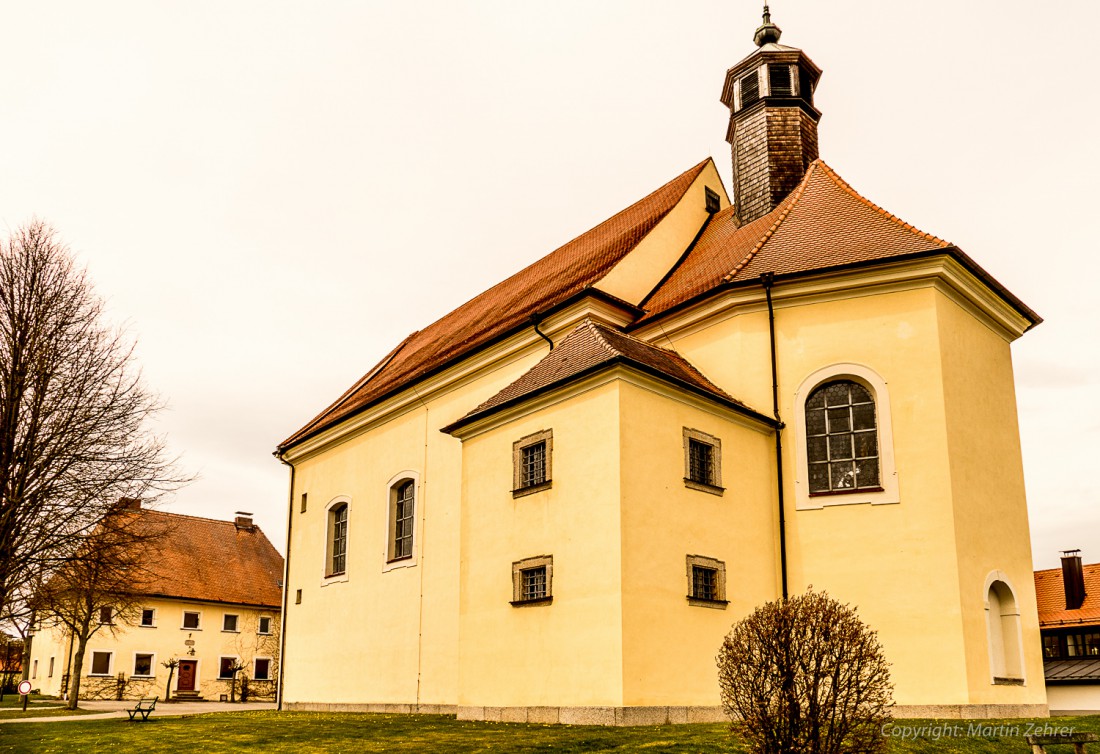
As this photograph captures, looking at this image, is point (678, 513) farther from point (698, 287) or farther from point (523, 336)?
point (523, 336)

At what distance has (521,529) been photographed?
598 inches

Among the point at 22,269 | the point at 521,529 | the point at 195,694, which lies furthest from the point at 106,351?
the point at 195,694

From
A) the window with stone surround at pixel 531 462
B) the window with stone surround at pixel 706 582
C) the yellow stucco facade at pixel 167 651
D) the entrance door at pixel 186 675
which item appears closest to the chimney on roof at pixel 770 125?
the window with stone surround at pixel 531 462

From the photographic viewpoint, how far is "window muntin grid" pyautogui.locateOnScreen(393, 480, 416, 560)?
72.0 feet

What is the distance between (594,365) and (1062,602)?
69.1 feet

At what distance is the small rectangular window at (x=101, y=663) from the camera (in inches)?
1503

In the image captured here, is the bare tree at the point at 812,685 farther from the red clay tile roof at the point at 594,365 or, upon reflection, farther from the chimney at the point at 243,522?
the chimney at the point at 243,522

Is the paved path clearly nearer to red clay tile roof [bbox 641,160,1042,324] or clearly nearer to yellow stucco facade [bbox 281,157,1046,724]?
yellow stucco facade [bbox 281,157,1046,724]

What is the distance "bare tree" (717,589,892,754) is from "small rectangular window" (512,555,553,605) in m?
6.41

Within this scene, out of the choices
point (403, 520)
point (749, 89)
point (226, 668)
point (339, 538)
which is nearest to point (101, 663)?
point (226, 668)

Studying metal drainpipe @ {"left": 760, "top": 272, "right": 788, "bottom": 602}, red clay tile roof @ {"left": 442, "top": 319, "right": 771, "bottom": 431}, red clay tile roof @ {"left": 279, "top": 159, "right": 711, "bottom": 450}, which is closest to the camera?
red clay tile roof @ {"left": 442, "top": 319, "right": 771, "bottom": 431}

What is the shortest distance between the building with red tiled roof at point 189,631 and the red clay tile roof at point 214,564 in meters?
0.05

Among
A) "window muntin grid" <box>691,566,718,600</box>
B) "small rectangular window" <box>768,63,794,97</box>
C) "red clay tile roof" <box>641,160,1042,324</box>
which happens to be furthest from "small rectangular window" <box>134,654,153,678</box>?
"small rectangular window" <box>768,63,794,97</box>

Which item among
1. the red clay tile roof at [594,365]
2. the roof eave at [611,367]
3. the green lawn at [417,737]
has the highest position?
the red clay tile roof at [594,365]
